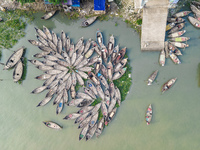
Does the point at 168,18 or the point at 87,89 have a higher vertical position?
the point at 168,18

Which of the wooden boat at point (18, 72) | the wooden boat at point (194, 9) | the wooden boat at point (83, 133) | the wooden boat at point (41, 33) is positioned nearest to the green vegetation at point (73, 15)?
the wooden boat at point (41, 33)

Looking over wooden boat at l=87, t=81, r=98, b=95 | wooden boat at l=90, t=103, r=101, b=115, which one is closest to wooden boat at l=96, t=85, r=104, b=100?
wooden boat at l=87, t=81, r=98, b=95

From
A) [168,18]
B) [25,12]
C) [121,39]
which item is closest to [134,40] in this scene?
[121,39]

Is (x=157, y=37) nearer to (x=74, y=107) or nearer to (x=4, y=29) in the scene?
(x=74, y=107)

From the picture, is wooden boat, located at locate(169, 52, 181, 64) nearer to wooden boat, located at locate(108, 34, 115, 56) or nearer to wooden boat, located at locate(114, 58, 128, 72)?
wooden boat, located at locate(114, 58, 128, 72)

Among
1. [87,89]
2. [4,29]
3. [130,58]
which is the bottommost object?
[87,89]

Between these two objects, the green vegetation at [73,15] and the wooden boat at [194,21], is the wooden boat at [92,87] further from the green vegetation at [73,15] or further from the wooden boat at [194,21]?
the wooden boat at [194,21]
